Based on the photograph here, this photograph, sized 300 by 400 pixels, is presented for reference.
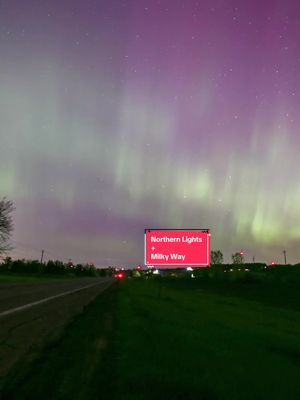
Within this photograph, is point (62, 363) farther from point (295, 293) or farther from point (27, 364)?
point (295, 293)

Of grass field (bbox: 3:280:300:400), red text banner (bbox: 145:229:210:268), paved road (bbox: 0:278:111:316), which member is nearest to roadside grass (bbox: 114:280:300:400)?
grass field (bbox: 3:280:300:400)

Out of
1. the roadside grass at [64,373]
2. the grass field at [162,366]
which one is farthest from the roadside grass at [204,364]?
the roadside grass at [64,373]

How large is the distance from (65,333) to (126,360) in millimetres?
5134

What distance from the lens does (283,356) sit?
1041 cm

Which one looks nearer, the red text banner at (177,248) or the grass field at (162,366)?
the grass field at (162,366)

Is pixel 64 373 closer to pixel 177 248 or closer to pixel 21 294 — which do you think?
pixel 177 248

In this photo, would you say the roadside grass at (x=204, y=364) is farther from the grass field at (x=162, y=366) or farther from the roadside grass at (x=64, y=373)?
the roadside grass at (x=64, y=373)

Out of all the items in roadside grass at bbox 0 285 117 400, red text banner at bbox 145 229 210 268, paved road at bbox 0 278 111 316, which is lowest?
roadside grass at bbox 0 285 117 400

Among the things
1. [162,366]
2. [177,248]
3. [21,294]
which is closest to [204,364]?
[162,366]

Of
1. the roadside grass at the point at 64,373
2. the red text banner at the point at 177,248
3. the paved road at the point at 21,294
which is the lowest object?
the roadside grass at the point at 64,373

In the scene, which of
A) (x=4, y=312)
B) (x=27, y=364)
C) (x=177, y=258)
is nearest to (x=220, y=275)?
(x=177, y=258)

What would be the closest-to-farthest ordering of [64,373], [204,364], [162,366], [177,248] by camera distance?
[64,373] → [162,366] → [204,364] → [177,248]

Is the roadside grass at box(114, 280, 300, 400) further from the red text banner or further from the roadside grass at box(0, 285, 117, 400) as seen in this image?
the red text banner

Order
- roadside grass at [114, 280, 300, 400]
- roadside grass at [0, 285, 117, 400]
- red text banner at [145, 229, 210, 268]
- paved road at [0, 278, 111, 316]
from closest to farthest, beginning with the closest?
roadside grass at [0, 285, 117, 400], roadside grass at [114, 280, 300, 400], paved road at [0, 278, 111, 316], red text banner at [145, 229, 210, 268]
